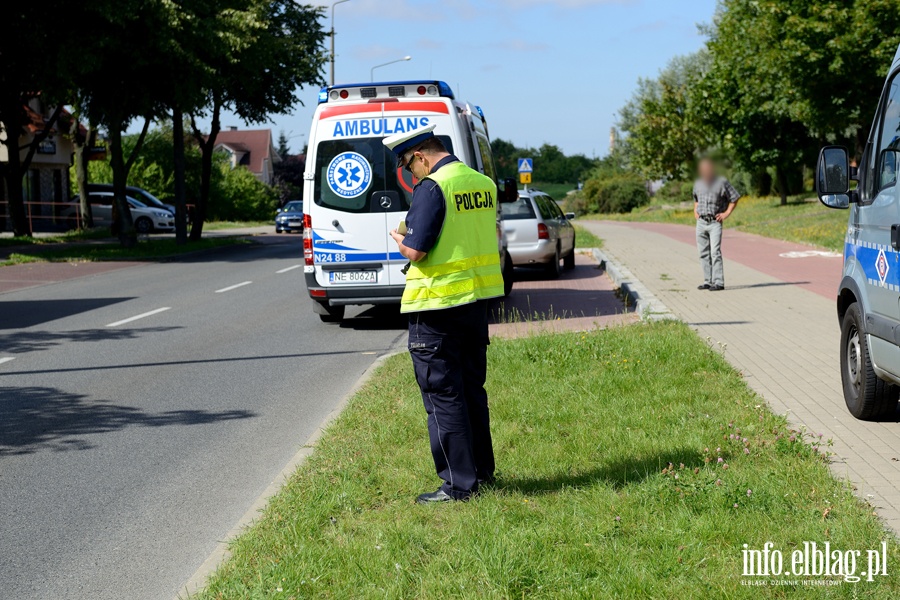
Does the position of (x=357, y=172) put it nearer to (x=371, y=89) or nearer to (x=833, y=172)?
(x=371, y=89)

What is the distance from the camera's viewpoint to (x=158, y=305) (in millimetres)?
15789

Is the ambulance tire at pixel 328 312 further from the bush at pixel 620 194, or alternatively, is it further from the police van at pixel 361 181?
the bush at pixel 620 194

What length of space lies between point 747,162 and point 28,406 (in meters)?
40.2

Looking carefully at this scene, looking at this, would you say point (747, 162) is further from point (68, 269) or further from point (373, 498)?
point (373, 498)

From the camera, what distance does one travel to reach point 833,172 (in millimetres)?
6453

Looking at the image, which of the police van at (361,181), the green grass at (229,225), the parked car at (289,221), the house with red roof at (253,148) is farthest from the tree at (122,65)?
the house with red roof at (253,148)

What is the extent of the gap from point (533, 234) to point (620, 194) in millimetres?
53352

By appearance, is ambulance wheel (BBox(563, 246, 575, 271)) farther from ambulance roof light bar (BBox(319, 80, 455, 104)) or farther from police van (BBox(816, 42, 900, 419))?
police van (BBox(816, 42, 900, 419))

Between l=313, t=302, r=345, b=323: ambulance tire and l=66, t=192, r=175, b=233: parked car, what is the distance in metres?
31.3

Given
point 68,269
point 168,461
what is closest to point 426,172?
point 168,461

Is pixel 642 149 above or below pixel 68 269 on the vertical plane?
above

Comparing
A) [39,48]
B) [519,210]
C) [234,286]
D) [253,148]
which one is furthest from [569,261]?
[253,148]

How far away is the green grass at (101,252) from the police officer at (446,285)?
21.0 m

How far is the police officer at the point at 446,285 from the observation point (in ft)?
16.6
